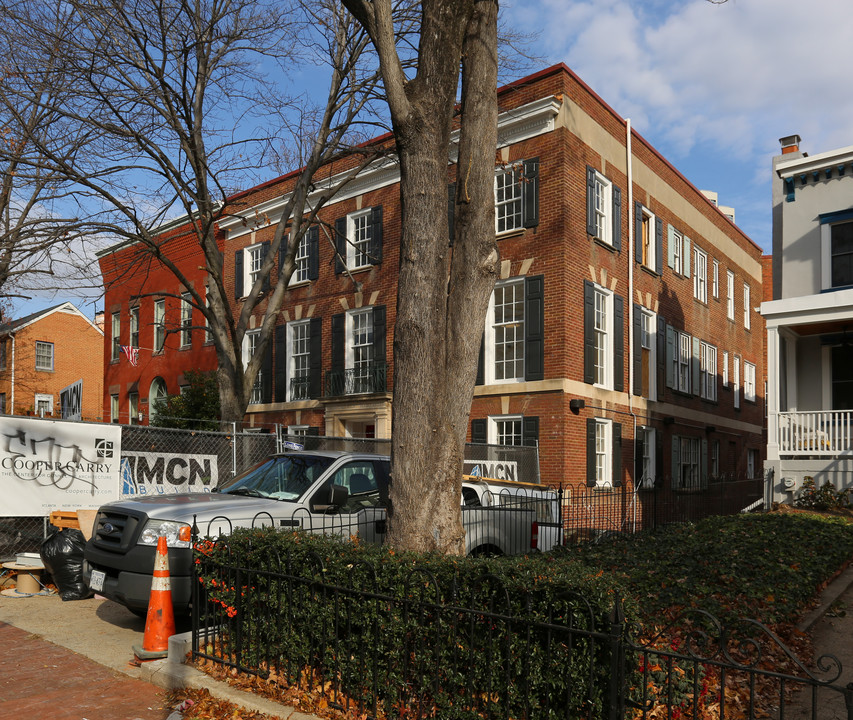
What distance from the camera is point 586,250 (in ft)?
63.9

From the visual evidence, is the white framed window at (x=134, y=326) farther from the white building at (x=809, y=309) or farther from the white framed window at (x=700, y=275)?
the white building at (x=809, y=309)

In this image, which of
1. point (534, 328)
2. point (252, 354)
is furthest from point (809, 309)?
point (252, 354)

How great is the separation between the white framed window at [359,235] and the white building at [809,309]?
35.5 ft

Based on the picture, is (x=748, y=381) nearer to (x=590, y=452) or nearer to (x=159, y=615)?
(x=590, y=452)

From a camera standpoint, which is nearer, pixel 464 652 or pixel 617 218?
pixel 464 652

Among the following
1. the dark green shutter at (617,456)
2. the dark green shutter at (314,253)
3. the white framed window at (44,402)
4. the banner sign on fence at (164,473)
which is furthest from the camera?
the white framed window at (44,402)

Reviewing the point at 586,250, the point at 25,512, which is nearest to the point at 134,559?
the point at 25,512

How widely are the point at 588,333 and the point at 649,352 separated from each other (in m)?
4.18

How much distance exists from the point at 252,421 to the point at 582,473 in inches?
456

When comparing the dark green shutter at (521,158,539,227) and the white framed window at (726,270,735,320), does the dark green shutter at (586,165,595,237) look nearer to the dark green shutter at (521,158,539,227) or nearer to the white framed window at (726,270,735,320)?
the dark green shutter at (521,158,539,227)

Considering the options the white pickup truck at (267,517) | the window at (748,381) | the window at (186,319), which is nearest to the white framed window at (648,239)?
the window at (748,381)

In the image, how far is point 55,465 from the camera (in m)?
10.4

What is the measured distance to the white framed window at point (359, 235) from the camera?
75.7 ft

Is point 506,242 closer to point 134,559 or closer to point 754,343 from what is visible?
point 134,559
